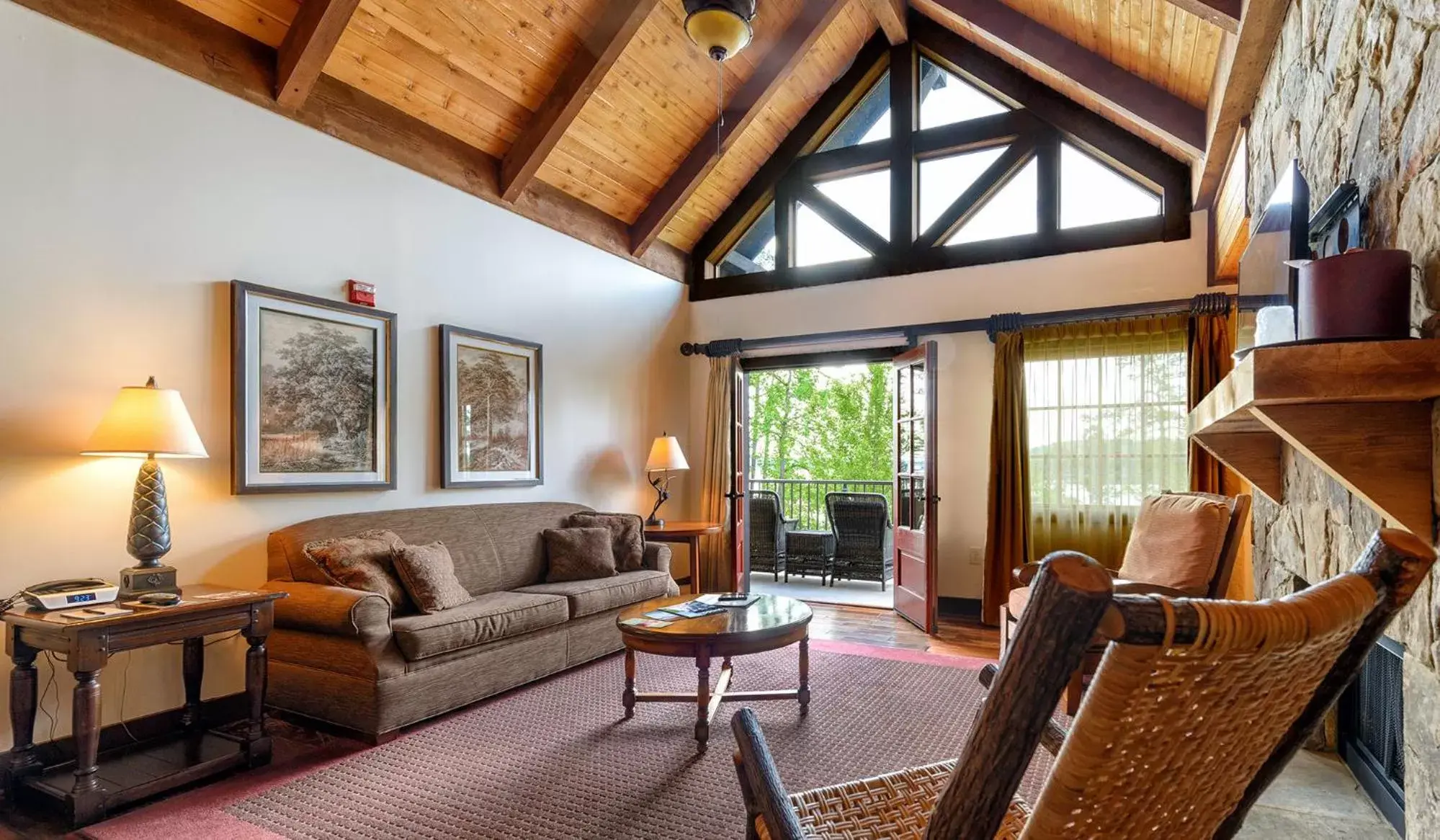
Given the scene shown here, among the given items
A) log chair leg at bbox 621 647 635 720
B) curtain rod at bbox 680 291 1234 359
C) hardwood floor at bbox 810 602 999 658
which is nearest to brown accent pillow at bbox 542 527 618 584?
log chair leg at bbox 621 647 635 720

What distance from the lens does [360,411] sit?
3770mm

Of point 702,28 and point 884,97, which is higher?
point 884,97

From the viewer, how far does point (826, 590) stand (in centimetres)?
650

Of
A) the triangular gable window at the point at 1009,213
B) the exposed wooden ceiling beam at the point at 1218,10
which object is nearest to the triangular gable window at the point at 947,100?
the triangular gable window at the point at 1009,213

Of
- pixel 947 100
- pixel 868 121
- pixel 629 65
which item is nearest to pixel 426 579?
pixel 629 65

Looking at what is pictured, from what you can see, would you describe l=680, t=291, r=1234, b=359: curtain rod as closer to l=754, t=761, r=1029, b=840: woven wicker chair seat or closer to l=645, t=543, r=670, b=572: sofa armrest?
l=645, t=543, r=670, b=572: sofa armrest

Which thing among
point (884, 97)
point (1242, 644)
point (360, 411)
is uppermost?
point (884, 97)

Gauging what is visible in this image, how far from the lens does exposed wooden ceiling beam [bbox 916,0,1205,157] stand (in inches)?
159

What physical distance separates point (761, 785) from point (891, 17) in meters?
5.40

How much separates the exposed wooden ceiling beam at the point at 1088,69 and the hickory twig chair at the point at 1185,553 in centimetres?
216

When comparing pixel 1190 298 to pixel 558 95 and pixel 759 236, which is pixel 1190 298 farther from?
pixel 558 95

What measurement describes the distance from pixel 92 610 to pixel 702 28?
11.1 ft

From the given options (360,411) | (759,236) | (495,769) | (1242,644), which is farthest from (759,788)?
(759,236)

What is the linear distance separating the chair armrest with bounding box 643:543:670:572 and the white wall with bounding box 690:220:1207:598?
6.44 feet
